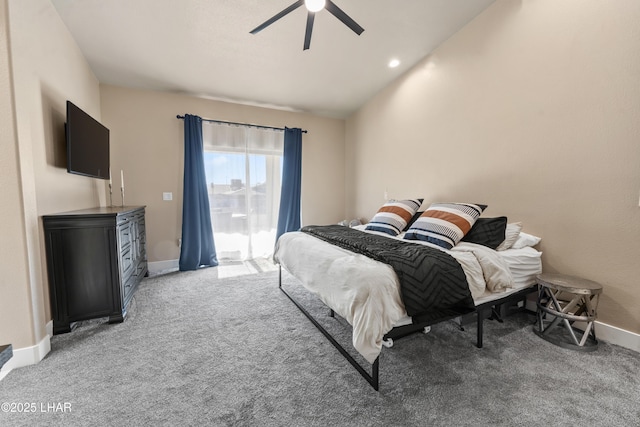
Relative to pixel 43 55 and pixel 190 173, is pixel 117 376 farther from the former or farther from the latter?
pixel 190 173

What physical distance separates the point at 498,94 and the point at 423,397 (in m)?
2.71

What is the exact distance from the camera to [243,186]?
4203 millimetres

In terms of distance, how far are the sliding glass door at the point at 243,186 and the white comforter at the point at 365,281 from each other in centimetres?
216

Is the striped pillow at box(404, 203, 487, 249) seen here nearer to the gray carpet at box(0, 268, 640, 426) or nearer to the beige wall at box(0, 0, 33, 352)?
the gray carpet at box(0, 268, 640, 426)

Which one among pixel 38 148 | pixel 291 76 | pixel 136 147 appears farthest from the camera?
pixel 136 147

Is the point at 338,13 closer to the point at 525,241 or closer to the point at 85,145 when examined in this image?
the point at 525,241

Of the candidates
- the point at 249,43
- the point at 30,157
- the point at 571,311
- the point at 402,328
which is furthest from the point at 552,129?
the point at 30,157

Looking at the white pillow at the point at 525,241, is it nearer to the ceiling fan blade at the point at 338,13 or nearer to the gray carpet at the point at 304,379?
the gray carpet at the point at 304,379

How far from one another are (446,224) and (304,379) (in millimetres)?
1747

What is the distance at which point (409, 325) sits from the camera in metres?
1.50

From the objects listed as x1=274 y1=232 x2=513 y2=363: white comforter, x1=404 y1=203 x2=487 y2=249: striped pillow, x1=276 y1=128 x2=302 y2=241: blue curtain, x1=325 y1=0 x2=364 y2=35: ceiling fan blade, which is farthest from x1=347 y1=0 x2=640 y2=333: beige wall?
x1=276 y1=128 x2=302 y2=241: blue curtain

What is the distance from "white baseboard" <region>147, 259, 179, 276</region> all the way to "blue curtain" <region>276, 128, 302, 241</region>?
1.66 metres

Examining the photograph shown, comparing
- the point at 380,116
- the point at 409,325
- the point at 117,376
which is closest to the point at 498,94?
the point at 380,116

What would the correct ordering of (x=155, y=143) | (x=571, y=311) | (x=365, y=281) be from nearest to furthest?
(x=365, y=281)
(x=571, y=311)
(x=155, y=143)
